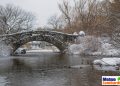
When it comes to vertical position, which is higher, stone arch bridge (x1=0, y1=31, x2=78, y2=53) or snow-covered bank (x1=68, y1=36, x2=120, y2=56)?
stone arch bridge (x1=0, y1=31, x2=78, y2=53)

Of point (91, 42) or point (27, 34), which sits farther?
point (27, 34)

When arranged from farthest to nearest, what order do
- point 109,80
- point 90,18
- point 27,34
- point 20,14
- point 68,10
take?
1. point 20,14
2. point 68,10
3. point 90,18
4. point 27,34
5. point 109,80

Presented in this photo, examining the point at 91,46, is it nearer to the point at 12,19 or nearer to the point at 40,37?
the point at 40,37

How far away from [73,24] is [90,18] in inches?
180

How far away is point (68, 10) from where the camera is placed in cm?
6962

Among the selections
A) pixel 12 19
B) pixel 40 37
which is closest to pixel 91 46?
pixel 40 37

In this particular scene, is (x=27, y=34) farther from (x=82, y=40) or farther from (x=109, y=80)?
(x=109, y=80)

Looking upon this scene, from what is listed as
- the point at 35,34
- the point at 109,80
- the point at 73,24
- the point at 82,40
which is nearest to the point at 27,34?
the point at 35,34

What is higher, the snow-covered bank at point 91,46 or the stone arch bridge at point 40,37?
the stone arch bridge at point 40,37

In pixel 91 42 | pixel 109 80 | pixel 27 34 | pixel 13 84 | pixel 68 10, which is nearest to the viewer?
pixel 109 80

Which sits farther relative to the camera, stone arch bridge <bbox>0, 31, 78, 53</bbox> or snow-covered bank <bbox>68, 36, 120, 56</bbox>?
stone arch bridge <bbox>0, 31, 78, 53</bbox>

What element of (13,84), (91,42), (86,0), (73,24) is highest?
(86,0)

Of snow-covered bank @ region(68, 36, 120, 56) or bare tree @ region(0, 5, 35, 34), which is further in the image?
bare tree @ region(0, 5, 35, 34)

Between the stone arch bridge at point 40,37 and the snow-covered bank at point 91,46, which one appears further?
the stone arch bridge at point 40,37
